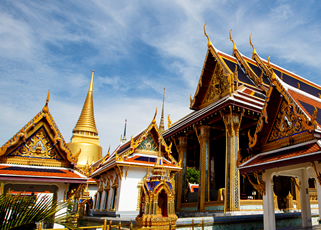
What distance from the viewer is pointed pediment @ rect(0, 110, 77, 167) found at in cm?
1034

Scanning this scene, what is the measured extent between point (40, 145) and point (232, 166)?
8.35 m

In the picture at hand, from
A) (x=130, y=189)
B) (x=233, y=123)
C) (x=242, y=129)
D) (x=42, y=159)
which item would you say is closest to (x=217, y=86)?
(x=242, y=129)

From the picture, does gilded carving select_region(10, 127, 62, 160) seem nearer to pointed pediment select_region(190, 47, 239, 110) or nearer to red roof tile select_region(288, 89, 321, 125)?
red roof tile select_region(288, 89, 321, 125)

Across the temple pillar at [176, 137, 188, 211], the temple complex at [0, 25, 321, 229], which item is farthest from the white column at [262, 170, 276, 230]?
the temple pillar at [176, 137, 188, 211]

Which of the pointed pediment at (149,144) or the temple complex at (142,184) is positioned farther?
the pointed pediment at (149,144)

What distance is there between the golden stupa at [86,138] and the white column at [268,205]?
34032 mm

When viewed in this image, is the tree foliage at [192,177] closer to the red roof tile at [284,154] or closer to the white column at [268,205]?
the white column at [268,205]

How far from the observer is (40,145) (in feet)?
35.5

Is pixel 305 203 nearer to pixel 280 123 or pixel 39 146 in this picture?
pixel 280 123

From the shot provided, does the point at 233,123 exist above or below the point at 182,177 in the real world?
above

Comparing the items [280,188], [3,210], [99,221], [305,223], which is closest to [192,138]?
[280,188]

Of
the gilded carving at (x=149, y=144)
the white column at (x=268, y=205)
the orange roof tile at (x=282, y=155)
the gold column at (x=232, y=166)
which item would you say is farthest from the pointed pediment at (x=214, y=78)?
the white column at (x=268, y=205)

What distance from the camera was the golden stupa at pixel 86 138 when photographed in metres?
40.5

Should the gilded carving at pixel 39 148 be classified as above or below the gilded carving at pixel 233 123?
below
